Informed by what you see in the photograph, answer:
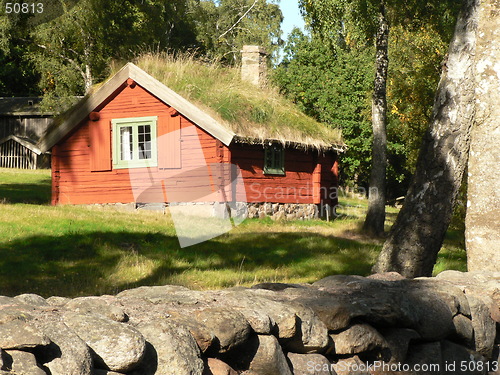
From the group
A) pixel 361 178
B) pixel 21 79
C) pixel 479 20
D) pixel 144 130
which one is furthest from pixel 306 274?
pixel 21 79

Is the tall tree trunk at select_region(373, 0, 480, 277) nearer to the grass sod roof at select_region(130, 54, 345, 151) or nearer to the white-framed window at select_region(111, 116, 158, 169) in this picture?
the grass sod roof at select_region(130, 54, 345, 151)

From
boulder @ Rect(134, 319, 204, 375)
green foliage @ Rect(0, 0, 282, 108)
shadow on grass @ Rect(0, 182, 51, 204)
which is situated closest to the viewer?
boulder @ Rect(134, 319, 204, 375)

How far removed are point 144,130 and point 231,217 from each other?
4217mm

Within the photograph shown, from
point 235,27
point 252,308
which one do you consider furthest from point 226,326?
point 235,27

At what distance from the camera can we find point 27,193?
27078 millimetres

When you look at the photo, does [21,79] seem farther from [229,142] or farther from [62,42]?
[229,142]

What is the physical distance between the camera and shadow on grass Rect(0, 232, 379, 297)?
36.6ft

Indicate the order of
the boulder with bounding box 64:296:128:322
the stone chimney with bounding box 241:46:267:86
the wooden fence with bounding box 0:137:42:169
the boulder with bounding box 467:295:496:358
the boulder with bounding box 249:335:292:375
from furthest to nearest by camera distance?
A: the wooden fence with bounding box 0:137:42:169 < the stone chimney with bounding box 241:46:267:86 < the boulder with bounding box 467:295:496:358 < the boulder with bounding box 249:335:292:375 < the boulder with bounding box 64:296:128:322

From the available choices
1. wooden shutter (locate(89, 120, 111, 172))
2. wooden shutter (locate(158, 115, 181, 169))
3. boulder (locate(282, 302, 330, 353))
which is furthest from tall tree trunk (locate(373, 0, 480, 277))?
wooden shutter (locate(89, 120, 111, 172))

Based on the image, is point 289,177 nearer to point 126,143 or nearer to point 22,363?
point 126,143

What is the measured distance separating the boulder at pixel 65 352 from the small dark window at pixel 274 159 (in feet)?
66.6

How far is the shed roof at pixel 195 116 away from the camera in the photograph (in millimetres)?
21359

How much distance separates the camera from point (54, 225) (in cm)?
1620

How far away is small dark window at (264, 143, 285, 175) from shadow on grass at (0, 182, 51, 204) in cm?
776
